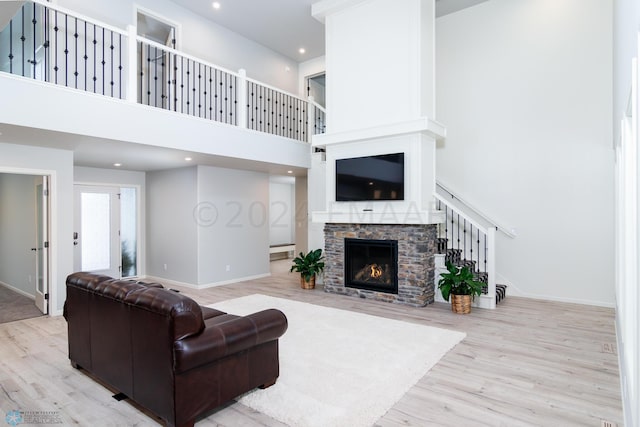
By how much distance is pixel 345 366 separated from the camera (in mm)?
3459

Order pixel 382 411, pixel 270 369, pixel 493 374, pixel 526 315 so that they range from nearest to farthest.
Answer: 1. pixel 382 411
2. pixel 270 369
3. pixel 493 374
4. pixel 526 315

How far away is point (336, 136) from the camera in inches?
254

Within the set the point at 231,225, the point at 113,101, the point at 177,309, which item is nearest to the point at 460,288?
the point at 177,309

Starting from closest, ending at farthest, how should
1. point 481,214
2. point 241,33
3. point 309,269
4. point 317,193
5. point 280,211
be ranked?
1. point 481,214
2. point 309,269
3. point 317,193
4. point 241,33
5. point 280,211

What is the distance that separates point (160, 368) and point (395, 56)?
214 inches

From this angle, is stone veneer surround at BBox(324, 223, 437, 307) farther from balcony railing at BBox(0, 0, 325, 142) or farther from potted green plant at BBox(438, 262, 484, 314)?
balcony railing at BBox(0, 0, 325, 142)

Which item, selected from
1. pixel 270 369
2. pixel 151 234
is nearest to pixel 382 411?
pixel 270 369

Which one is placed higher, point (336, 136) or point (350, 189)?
point (336, 136)

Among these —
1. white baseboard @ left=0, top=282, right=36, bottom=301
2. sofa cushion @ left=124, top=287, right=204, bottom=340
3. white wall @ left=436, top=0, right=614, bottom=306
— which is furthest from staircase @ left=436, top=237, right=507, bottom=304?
white baseboard @ left=0, top=282, right=36, bottom=301

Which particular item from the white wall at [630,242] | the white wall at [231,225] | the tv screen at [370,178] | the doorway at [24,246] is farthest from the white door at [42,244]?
the white wall at [630,242]

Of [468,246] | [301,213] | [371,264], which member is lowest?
[371,264]

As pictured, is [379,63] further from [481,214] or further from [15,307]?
[15,307]

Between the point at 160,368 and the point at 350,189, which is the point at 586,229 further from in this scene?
the point at 160,368

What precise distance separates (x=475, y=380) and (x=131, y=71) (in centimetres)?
535
